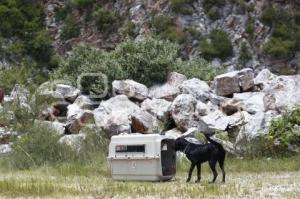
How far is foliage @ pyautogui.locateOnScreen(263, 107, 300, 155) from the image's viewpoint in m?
13.4

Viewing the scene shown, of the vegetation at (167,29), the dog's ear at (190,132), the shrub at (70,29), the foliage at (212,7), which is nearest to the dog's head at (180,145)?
the dog's ear at (190,132)

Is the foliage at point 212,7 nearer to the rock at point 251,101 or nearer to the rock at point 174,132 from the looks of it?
the rock at point 251,101

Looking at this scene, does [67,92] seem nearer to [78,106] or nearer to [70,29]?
[78,106]

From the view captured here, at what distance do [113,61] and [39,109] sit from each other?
4.35 metres

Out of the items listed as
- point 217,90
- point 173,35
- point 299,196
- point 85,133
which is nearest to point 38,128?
point 85,133

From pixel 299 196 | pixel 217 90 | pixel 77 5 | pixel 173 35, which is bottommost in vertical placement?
pixel 299 196

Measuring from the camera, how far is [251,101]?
1617 cm

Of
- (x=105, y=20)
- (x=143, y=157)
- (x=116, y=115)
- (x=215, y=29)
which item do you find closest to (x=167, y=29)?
(x=215, y=29)

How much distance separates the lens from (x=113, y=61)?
20.5 meters

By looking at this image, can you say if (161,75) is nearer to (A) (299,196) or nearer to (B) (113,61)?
(B) (113,61)

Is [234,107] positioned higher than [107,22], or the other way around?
→ [107,22]

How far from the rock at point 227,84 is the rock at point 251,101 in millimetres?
659

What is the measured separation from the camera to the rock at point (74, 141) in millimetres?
14141

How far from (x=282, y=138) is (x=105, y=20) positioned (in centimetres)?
1859
